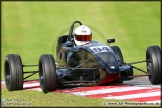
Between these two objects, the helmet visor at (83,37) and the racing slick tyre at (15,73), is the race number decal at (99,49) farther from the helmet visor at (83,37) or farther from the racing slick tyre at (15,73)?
the racing slick tyre at (15,73)

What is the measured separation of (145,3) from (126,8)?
1.47 metres

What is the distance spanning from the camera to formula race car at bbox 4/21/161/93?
39.7 feet

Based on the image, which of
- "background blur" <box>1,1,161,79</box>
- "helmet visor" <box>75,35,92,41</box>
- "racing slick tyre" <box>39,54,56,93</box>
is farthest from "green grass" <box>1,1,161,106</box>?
"racing slick tyre" <box>39,54,56,93</box>

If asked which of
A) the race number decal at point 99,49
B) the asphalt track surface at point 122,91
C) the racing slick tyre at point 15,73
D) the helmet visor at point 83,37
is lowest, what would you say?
the asphalt track surface at point 122,91

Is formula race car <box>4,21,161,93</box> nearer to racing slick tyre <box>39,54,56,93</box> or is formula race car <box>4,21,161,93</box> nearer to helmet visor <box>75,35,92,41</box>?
racing slick tyre <box>39,54,56,93</box>

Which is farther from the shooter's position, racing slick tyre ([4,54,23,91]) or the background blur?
the background blur

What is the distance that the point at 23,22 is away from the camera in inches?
1064

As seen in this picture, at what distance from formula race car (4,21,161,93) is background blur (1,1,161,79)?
7.99m

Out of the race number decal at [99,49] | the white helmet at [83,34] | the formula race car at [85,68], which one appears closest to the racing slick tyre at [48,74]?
the formula race car at [85,68]

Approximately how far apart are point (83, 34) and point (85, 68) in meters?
1.60

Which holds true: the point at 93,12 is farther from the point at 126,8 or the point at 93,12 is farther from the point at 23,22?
the point at 23,22

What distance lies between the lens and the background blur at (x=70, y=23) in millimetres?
23297

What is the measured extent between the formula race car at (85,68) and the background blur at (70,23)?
7989 mm

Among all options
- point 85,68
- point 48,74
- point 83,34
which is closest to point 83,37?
point 83,34
